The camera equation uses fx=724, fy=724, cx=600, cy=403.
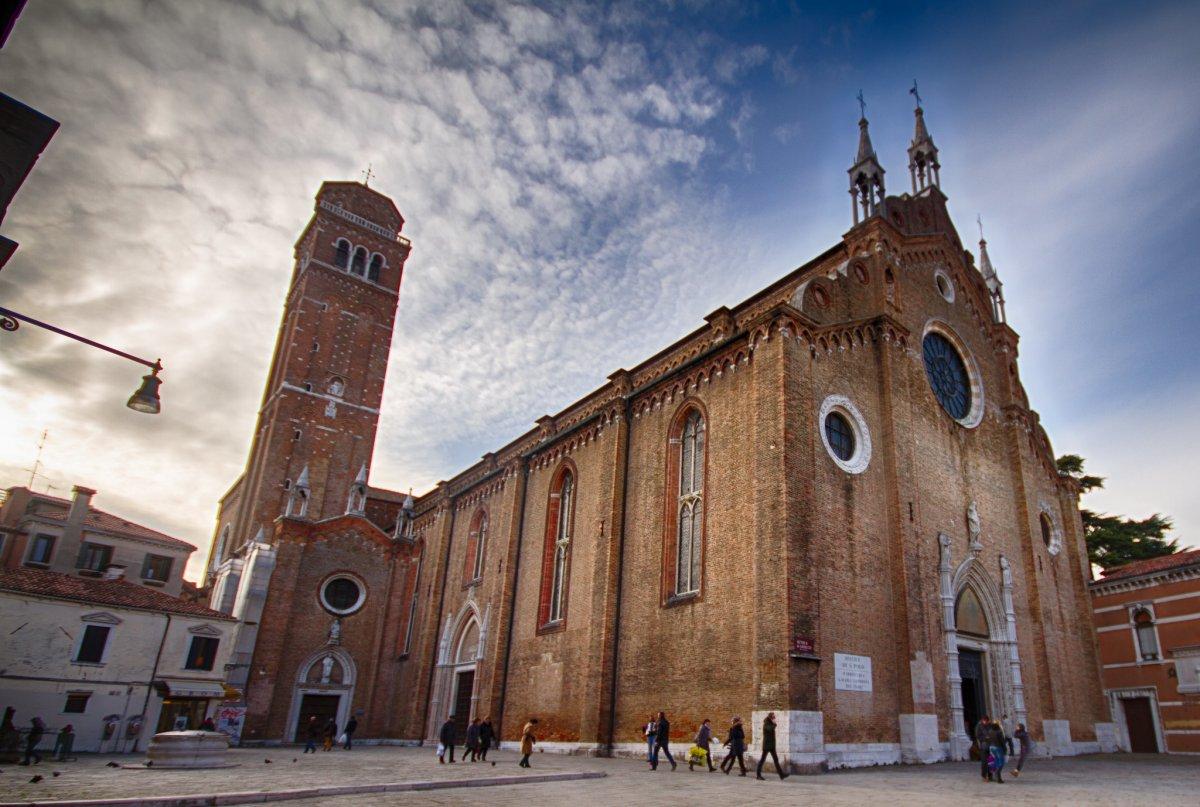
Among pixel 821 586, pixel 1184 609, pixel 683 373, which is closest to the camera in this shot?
pixel 821 586

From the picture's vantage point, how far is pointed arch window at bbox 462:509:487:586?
99.6 feet

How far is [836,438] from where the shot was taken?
1845cm

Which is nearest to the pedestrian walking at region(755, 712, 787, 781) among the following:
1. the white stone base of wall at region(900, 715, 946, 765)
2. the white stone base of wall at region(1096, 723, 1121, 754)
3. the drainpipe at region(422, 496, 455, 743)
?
the white stone base of wall at region(900, 715, 946, 765)

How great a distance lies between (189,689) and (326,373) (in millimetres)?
18862

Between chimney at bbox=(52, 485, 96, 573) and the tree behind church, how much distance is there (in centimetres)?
4833

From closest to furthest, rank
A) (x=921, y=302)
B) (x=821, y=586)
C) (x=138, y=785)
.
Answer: (x=138, y=785), (x=821, y=586), (x=921, y=302)

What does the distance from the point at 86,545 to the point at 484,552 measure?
21775 mm

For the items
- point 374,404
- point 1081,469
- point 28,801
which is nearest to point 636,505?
point 28,801

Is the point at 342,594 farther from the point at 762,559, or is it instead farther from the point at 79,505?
the point at 762,559

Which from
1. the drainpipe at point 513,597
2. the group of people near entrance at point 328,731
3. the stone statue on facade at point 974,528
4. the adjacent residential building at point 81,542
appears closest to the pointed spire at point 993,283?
the stone statue on facade at point 974,528

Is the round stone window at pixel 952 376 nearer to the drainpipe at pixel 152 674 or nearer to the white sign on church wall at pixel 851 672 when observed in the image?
the white sign on church wall at pixel 851 672

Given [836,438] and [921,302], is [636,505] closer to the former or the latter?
[836,438]

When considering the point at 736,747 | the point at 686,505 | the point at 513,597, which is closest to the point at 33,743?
the point at 513,597

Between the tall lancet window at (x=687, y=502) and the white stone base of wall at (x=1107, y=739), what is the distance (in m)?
15.5
